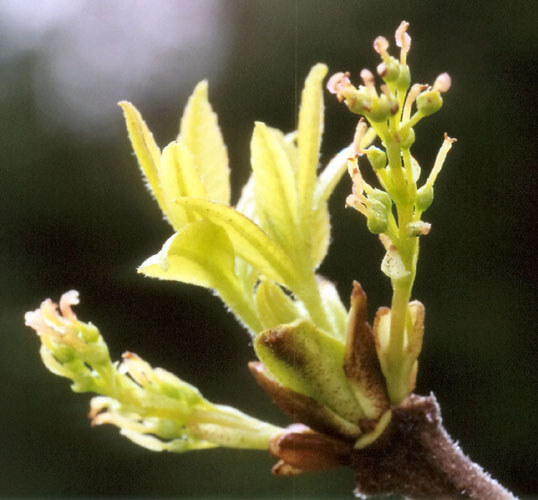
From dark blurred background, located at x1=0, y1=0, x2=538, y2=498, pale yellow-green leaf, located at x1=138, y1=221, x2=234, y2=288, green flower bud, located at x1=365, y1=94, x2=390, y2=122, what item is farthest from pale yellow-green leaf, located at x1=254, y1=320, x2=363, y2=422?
dark blurred background, located at x1=0, y1=0, x2=538, y2=498

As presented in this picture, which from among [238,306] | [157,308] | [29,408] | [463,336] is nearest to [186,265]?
[238,306]

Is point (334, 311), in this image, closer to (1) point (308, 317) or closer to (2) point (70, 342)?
(1) point (308, 317)

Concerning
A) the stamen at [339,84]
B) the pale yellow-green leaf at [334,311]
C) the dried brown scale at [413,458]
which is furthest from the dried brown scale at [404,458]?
the stamen at [339,84]

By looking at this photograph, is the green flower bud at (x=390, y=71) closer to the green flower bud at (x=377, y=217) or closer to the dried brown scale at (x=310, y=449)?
the green flower bud at (x=377, y=217)

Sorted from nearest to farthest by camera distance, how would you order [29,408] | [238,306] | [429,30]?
1. [238,306]
2. [429,30]
3. [29,408]

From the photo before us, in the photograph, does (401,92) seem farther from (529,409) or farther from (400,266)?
(529,409)

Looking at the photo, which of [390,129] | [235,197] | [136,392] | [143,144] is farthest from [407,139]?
[235,197]
